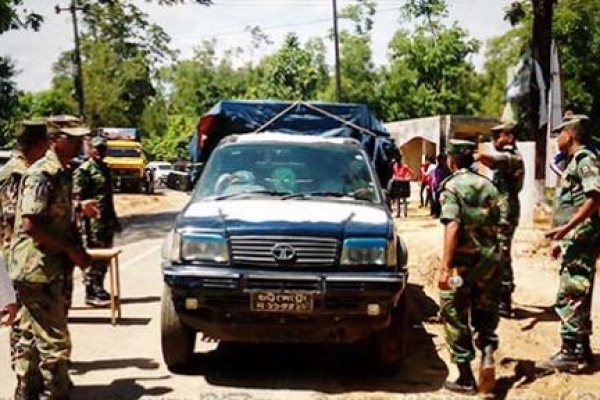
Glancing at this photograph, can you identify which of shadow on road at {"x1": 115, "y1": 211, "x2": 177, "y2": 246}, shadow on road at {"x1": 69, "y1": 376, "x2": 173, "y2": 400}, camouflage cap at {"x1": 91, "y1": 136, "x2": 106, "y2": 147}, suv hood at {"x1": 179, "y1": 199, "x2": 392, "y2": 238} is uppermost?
camouflage cap at {"x1": 91, "y1": 136, "x2": 106, "y2": 147}

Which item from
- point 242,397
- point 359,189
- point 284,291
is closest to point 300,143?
point 359,189

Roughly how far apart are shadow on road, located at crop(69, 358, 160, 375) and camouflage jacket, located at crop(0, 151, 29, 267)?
1154 mm

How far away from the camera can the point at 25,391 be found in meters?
5.20

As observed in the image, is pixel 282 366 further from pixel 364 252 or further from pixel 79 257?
pixel 79 257

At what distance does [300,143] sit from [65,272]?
2794 mm

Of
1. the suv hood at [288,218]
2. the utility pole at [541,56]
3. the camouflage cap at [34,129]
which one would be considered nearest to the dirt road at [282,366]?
the suv hood at [288,218]

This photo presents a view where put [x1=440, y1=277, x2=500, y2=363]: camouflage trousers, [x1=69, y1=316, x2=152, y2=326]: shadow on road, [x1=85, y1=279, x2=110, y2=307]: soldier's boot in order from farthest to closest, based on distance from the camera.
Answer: [x1=85, y1=279, x2=110, y2=307]: soldier's boot → [x1=69, y1=316, x2=152, y2=326]: shadow on road → [x1=440, y1=277, x2=500, y2=363]: camouflage trousers

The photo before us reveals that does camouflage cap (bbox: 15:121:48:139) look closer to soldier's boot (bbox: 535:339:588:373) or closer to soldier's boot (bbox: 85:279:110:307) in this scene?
soldier's boot (bbox: 85:279:110:307)

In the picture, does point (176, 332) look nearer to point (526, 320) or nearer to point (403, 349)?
point (403, 349)

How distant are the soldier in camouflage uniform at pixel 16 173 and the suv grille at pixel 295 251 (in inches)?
63.2

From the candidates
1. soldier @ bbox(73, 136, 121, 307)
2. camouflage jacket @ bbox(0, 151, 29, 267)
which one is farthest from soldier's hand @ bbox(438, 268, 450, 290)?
soldier @ bbox(73, 136, 121, 307)

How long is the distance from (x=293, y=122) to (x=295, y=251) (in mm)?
4575

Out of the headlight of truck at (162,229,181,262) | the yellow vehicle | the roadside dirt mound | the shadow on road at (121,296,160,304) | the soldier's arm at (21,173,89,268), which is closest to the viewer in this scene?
the soldier's arm at (21,173,89,268)

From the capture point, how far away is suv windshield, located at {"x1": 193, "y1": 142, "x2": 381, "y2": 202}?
263 inches
